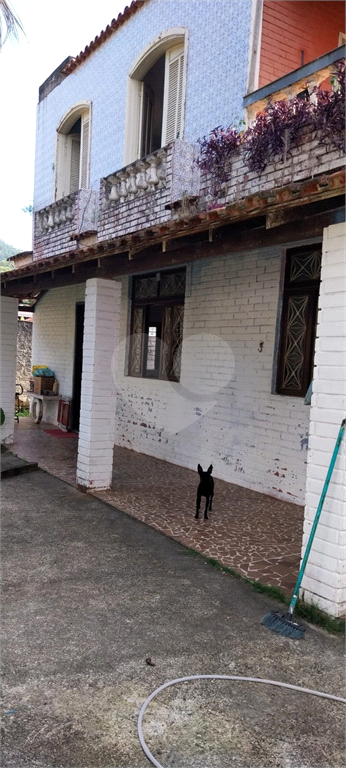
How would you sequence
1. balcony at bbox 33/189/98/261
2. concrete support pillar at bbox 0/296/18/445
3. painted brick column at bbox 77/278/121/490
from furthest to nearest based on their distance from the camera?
1. balcony at bbox 33/189/98/261
2. concrete support pillar at bbox 0/296/18/445
3. painted brick column at bbox 77/278/121/490

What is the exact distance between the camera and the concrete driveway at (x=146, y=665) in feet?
8.15

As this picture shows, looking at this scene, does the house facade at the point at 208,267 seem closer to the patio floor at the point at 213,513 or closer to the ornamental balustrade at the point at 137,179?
the ornamental balustrade at the point at 137,179

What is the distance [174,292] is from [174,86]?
10.9 feet

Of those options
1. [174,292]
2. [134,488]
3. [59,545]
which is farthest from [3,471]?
[174,292]

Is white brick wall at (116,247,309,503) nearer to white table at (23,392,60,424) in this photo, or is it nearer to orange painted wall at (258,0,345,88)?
orange painted wall at (258,0,345,88)

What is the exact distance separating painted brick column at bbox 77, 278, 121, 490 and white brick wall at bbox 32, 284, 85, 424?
542 cm

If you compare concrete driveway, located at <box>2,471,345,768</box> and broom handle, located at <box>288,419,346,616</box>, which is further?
broom handle, located at <box>288,419,346,616</box>

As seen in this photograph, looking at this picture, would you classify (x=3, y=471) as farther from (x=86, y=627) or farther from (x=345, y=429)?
(x=345, y=429)

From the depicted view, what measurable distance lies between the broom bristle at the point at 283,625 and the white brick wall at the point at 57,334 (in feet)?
30.3

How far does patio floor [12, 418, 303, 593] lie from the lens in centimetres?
494

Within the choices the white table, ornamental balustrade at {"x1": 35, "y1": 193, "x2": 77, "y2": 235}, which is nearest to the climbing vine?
ornamental balustrade at {"x1": 35, "y1": 193, "x2": 77, "y2": 235}

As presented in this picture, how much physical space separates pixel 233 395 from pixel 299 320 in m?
1.54

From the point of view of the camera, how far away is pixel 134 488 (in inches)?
287

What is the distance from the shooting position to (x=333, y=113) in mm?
5383
